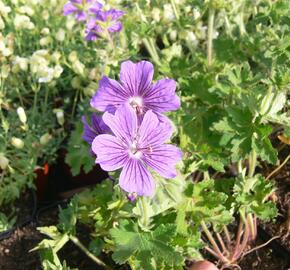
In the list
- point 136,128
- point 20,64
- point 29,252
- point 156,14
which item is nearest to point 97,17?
point 156,14

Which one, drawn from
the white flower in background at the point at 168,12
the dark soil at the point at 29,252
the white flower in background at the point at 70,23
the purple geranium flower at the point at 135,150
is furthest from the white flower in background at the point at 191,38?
the purple geranium flower at the point at 135,150

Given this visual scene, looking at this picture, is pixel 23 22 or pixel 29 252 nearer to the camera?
pixel 29 252

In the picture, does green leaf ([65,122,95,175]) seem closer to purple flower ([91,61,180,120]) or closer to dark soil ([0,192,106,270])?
dark soil ([0,192,106,270])

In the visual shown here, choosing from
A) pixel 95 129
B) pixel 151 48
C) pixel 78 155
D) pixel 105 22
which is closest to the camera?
pixel 95 129

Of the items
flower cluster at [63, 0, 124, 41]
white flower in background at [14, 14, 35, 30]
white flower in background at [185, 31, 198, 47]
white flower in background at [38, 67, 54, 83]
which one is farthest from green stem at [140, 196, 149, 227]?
white flower in background at [14, 14, 35, 30]

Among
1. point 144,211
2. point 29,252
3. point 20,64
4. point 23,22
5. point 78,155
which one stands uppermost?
point 23,22

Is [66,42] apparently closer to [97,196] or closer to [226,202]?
[97,196]

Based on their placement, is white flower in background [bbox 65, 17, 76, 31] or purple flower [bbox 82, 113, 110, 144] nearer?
purple flower [bbox 82, 113, 110, 144]

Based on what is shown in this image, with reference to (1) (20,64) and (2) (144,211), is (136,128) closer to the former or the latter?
(2) (144,211)
